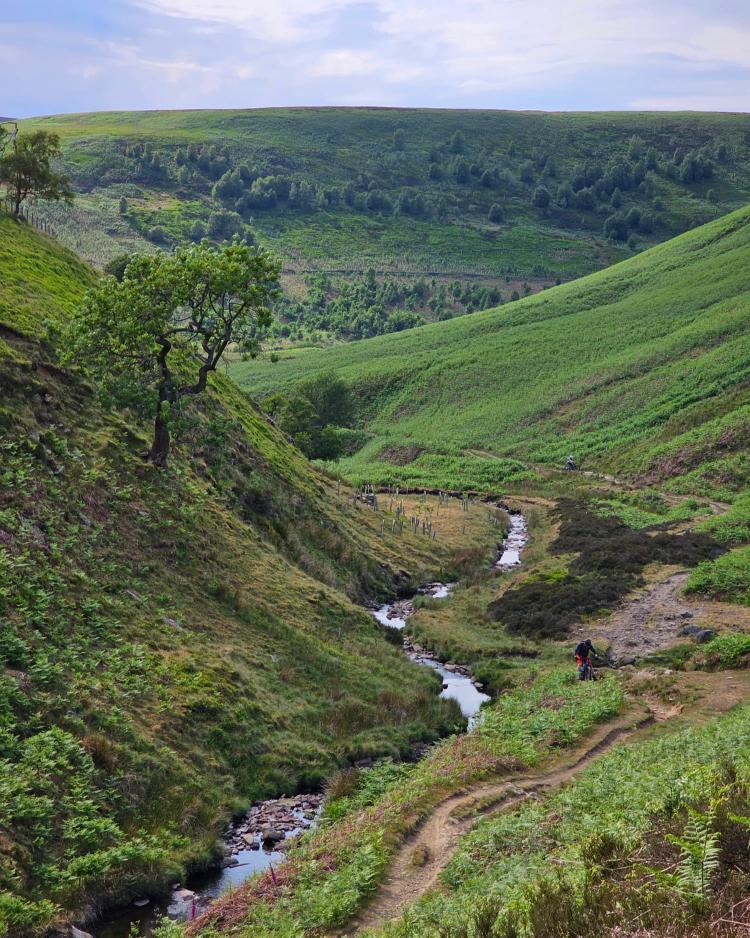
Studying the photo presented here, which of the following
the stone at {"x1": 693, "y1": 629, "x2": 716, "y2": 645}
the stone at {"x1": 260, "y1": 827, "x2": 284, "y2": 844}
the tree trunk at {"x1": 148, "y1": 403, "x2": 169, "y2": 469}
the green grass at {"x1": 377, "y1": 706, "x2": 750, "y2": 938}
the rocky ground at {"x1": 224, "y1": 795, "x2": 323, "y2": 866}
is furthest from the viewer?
the tree trunk at {"x1": 148, "y1": 403, "x2": 169, "y2": 469}

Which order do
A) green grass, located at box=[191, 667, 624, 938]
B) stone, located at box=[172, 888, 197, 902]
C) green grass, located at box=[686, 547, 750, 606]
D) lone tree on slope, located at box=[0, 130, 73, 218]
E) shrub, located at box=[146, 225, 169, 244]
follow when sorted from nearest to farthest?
green grass, located at box=[191, 667, 624, 938] < stone, located at box=[172, 888, 197, 902] < green grass, located at box=[686, 547, 750, 606] < lone tree on slope, located at box=[0, 130, 73, 218] < shrub, located at box=[146, 225, 169, 244]

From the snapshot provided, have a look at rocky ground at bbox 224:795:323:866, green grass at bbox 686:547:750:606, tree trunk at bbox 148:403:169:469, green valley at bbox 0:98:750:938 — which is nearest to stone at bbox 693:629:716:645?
green valley at bbox 0:98:750:938

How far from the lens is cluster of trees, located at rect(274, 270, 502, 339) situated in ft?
592

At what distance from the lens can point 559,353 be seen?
12025 centimetres

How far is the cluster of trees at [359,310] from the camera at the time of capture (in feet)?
592

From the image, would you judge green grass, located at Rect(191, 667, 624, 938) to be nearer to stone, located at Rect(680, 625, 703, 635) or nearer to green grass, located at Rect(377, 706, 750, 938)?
green grass, located at Rect(377, 706, 750, 938)

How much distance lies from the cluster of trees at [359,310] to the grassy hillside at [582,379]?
27.1 m

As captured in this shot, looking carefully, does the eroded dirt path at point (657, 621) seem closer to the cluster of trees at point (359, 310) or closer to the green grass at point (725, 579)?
the green grass at point (725, 579)

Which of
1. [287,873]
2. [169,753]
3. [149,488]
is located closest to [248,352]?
[149,488]

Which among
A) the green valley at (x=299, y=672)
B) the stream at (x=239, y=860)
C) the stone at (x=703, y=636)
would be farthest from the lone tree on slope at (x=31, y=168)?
the stone at (x=703, y=636)

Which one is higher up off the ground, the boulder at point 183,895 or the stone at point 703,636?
the boulder at point 183,895

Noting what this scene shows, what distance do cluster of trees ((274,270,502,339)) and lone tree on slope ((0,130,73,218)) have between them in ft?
413

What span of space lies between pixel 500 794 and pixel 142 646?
10980mm

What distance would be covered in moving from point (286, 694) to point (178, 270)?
16341 millimetres
